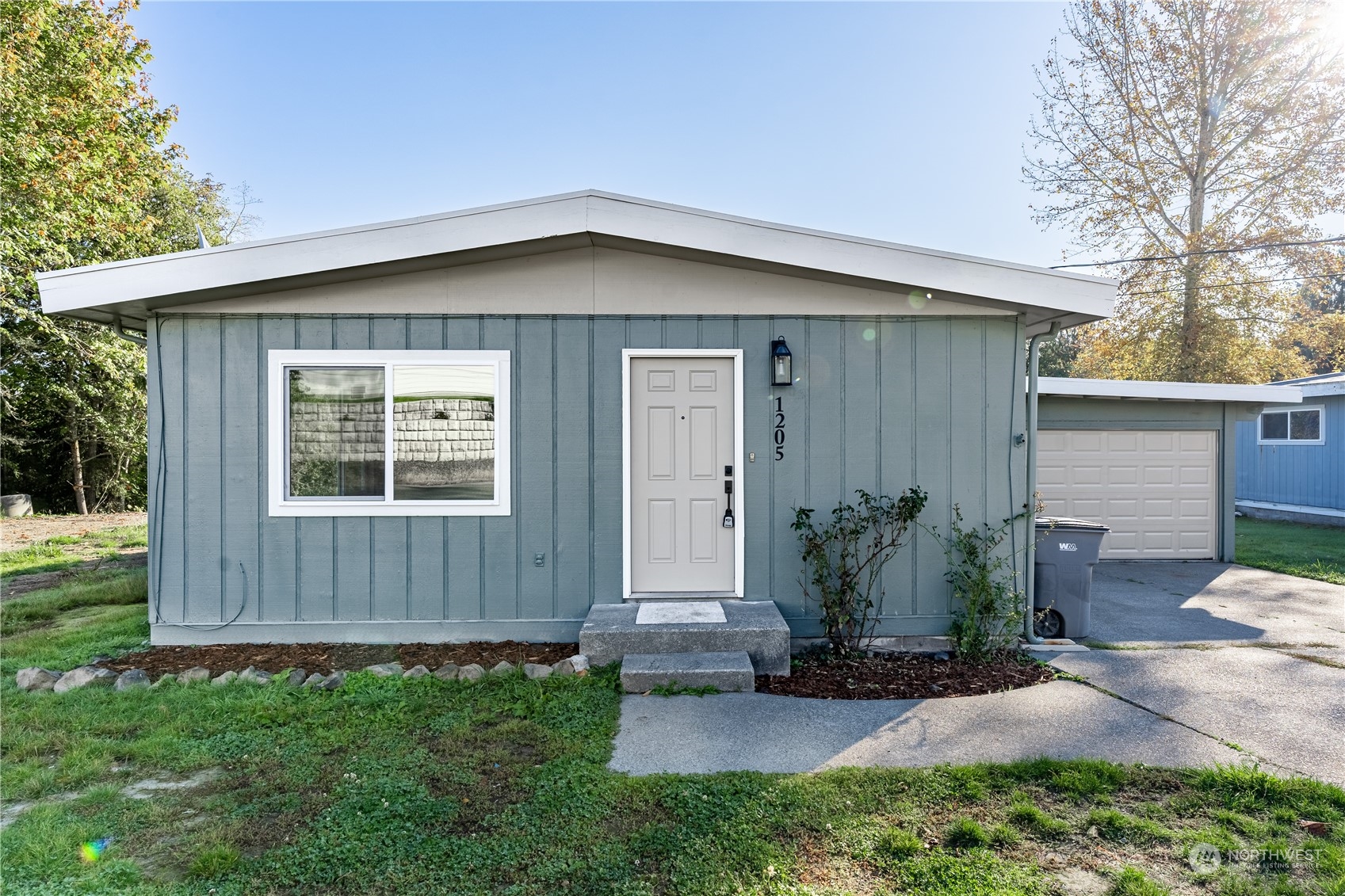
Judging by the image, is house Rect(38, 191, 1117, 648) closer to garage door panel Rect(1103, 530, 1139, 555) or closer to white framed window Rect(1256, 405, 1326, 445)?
garage door panel Rect(1103, 530, 1139, 555)

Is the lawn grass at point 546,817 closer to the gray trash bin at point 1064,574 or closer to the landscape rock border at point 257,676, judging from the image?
the landscape rock border at point 257,676

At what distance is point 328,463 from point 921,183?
9993mm

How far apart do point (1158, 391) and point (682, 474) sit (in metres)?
6.74

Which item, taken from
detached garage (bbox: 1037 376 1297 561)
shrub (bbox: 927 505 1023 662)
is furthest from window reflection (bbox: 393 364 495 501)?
detached garage (bbox: 1037 376 1297 561)

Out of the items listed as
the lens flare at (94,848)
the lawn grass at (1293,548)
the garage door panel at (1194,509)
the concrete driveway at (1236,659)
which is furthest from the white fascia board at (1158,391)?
the lens flare at (94,848)

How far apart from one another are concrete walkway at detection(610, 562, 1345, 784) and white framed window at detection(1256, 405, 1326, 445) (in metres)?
9.65

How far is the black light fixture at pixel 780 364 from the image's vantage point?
15.2 feet

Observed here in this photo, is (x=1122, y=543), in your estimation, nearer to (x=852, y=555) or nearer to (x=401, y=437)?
(x=852, y=555)

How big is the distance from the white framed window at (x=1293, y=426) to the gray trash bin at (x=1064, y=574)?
9.95 m

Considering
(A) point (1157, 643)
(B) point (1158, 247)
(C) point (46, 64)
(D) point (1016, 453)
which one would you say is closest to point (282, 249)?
(D) point (1016, 453)

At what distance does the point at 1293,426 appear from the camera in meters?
12.4

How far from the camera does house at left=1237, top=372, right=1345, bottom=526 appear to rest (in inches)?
452

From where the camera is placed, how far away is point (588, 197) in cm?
423

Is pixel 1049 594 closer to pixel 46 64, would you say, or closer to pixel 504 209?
pixel 504 209
